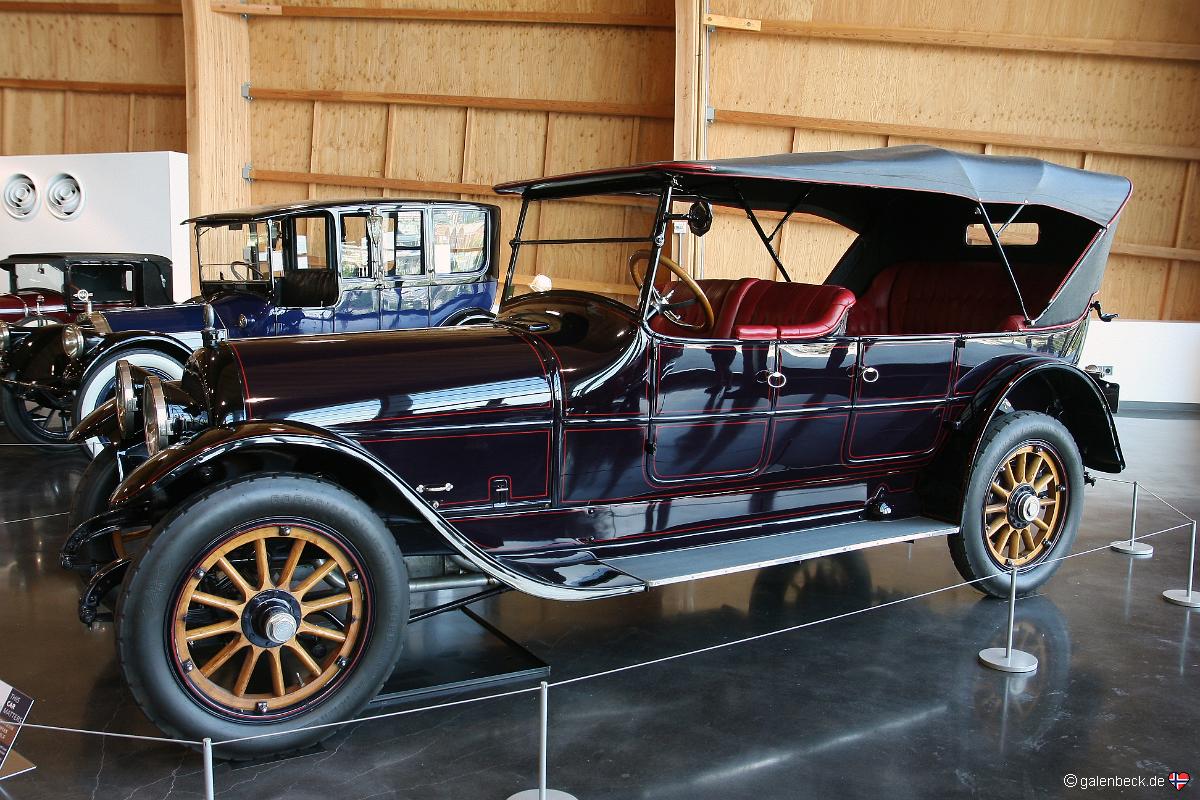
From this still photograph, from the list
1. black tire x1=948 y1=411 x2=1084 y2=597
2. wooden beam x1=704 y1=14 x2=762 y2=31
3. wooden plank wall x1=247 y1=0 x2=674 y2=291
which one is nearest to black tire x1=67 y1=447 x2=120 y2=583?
black tire x1=948 y1=411 x2=1084 y2=597

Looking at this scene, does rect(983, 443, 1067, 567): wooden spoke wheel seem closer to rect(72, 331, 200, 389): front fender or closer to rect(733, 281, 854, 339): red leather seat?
rect(733, 281, 854, 339): red leather seat

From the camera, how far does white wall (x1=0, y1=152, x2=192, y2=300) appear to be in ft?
37.3

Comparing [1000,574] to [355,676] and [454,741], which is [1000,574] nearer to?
[454,741]

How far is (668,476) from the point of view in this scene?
346 cm

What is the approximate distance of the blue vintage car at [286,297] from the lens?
6.54 meters

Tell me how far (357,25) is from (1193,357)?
1008 cm

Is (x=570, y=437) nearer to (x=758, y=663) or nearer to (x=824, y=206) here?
(x=758, y=663)

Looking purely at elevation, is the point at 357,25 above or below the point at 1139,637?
above

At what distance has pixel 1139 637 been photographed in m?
3.75

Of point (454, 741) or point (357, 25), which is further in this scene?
Answer: point (357, 25)

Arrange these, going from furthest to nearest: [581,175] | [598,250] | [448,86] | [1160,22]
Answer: [448,86], [1160,22], [598,250], [581,175]

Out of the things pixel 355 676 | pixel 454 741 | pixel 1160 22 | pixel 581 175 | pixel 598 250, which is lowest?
pixel 454 741

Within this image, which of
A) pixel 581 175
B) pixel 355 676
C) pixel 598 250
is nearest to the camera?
pixel 355 676

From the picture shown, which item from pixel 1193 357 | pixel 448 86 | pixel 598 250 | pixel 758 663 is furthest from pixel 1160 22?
pixel 758 663
